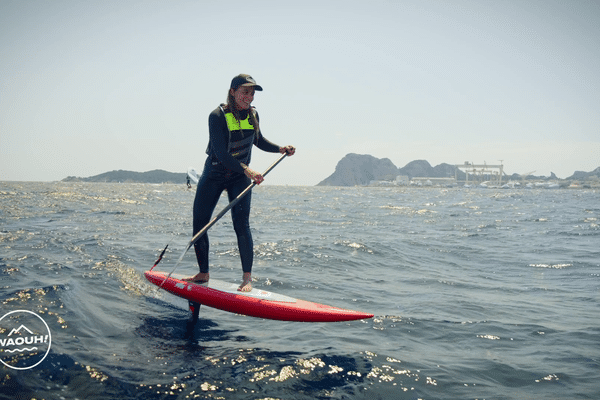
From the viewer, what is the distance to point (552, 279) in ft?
26.2

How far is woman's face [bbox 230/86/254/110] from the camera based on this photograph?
182 inches

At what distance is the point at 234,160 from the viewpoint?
4711mm

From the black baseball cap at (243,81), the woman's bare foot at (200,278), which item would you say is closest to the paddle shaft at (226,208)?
the woman's bare foot at (200,278)

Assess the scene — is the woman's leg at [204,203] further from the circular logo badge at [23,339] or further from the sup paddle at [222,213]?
the circular logo badge at [23,339]

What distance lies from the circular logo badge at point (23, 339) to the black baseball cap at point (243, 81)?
3.19 m

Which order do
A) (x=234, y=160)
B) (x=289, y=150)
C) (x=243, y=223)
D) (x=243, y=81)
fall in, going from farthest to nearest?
(x=289, y=150)
(x=243, y=223)
(x=234, y=160)
(x=243, y=81)

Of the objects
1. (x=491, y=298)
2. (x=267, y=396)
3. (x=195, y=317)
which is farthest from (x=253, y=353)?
(x=491, y=298)

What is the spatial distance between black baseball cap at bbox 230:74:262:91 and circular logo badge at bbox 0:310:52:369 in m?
3.19

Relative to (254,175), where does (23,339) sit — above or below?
below

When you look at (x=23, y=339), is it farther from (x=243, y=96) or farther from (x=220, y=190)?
(x=243, y=96)

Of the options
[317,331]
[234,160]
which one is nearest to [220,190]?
[234,160]

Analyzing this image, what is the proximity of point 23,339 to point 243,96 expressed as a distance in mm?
3267

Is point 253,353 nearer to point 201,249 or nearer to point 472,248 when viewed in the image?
point 201,249

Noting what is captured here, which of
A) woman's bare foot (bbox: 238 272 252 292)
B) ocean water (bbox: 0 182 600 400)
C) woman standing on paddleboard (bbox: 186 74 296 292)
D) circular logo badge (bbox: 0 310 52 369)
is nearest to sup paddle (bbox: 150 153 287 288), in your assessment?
woman standing on paddleboard (bbox: 186 74 296 292)
